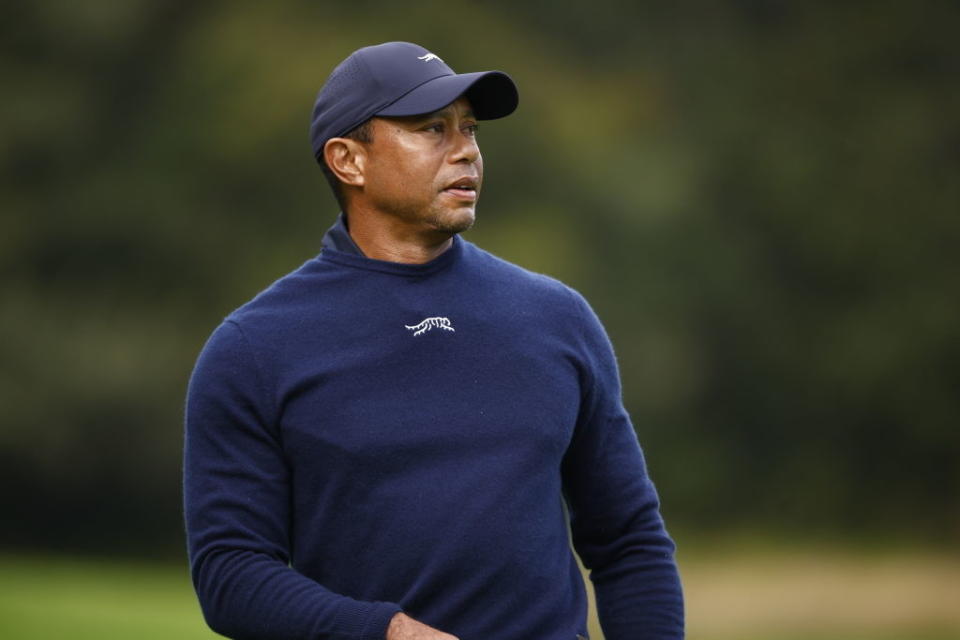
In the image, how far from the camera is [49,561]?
16.0 m

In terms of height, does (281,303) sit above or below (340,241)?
below

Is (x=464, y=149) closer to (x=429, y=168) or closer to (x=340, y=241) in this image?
(x=429, y=168)

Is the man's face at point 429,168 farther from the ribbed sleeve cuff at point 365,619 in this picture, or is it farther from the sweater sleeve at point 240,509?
the ribbed sleeve cuff at point 365,619

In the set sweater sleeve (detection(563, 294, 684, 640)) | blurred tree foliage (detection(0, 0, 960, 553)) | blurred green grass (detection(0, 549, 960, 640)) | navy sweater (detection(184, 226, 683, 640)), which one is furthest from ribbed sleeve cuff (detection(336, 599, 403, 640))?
blurred tree foliage (detection(0, 0, 960, 553))

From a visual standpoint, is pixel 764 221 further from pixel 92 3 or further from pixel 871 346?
pixel 92 3

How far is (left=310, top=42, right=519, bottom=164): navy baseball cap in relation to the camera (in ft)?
8.62

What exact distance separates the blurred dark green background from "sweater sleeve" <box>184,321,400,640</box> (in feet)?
46.6

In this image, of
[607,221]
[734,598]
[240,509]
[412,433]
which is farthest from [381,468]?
[607,221]

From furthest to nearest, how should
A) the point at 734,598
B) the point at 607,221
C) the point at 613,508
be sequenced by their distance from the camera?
the point at 607,221 < the point at 734,598 < the point at 613,508

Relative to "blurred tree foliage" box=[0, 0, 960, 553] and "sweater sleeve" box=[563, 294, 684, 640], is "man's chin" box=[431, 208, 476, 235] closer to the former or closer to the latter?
"sweater sleeve" box=[563, 294, 684, 640]

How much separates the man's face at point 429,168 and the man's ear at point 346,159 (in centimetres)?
4

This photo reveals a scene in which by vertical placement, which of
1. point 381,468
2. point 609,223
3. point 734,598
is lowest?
point 734,598

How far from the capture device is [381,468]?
249 cm

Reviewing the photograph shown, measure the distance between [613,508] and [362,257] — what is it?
62 cm
